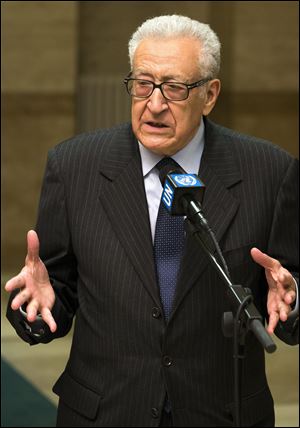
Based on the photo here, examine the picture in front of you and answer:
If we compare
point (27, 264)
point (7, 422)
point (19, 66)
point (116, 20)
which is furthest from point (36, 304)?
point (116, 20)

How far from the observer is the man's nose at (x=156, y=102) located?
2.87 m

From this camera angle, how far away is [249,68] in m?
8.41

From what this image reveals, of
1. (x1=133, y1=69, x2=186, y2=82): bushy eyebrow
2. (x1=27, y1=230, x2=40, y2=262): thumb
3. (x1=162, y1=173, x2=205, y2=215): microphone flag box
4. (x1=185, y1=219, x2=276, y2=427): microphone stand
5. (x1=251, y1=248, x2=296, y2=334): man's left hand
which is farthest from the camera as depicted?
(x1=133, y1=69, x2=186, y2=82): bushy eyebrow

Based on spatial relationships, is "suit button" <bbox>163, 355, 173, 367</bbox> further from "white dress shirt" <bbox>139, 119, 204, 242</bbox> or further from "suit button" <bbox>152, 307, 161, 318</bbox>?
"white dress shirt" <bbox>139, 119, 204, 242</bbox>

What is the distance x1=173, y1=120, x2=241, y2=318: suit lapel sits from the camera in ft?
9.66

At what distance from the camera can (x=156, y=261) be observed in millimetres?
2982

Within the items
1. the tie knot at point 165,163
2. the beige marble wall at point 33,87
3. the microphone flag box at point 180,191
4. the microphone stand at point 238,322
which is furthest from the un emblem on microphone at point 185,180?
the beige marble wall at point 33,87

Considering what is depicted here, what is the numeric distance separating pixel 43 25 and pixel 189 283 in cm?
575

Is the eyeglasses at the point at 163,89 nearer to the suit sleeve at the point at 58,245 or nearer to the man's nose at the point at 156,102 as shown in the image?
the man's nose at the point at 156,102

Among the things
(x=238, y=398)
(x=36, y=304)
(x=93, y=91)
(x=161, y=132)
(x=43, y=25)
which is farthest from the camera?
(x=93, y=91)

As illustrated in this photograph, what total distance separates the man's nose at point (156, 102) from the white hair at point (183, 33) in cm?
16

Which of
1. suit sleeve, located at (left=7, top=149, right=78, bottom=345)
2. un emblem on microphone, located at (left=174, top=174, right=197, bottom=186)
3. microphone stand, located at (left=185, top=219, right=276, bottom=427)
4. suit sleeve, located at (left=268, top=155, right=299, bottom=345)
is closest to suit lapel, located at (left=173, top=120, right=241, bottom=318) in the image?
suit sleeve, located at (left=268, top=155, right=299, bottom=345)

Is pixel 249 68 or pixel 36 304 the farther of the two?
pixel 249 68

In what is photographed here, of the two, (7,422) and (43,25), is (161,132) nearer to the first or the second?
(7,422)
